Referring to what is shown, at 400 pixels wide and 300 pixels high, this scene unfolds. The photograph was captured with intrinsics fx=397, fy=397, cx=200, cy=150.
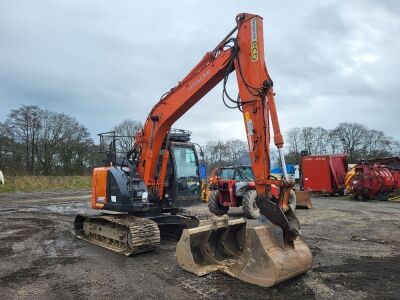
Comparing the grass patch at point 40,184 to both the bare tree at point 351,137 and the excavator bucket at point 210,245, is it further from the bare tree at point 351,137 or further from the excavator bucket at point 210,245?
the bare tree at point 351,137

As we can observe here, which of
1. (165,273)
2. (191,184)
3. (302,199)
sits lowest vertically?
(165,273)

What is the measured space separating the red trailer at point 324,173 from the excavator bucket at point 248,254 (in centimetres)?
1712

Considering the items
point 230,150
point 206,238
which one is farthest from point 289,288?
point 230,150

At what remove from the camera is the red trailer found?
22.5m

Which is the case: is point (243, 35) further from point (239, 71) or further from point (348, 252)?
point (348, 252)

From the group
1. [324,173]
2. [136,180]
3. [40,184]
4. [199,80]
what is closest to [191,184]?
[136,180]

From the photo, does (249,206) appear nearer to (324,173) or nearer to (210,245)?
(210,245)

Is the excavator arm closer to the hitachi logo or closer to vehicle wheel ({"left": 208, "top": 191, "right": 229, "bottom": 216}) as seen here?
the hitachi logo

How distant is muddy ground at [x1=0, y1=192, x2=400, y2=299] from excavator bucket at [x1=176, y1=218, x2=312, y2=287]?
150 mm

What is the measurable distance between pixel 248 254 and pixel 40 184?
32070 millimetres

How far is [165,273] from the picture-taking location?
5969 mm

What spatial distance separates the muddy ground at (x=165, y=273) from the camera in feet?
16.4

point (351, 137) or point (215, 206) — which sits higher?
point (351, 137)

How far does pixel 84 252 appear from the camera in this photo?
7.62 meters
